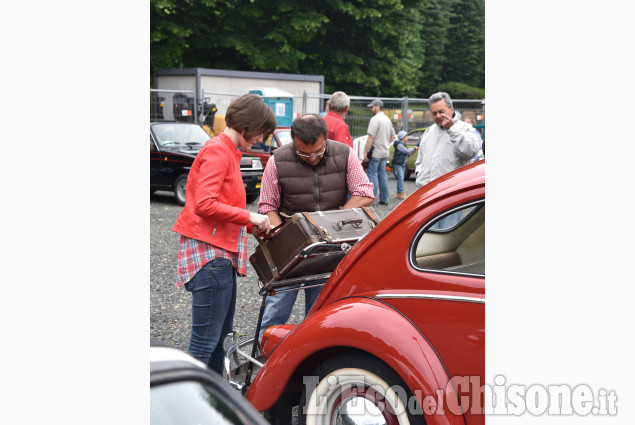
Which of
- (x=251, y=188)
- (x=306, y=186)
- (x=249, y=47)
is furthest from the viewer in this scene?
(x=249, y=47)

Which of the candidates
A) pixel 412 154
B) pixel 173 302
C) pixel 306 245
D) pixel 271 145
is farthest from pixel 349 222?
pixel 412 154

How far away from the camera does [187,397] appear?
67.4 inches

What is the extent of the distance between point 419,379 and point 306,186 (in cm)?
179

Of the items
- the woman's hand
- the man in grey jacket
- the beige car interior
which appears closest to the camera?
the beige car interior

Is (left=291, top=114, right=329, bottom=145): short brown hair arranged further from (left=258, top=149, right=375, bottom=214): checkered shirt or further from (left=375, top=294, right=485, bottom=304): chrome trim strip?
(left=375, top=294, right=485, bottom=304): chrome trim strip

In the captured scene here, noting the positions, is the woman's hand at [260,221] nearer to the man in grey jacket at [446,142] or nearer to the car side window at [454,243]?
the car side window at [454,243]

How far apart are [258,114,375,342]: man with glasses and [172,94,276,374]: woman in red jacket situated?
535 millimetres

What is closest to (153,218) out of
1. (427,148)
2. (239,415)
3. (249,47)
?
(427,148)

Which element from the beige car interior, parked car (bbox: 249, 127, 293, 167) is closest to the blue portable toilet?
parked car (bbox: 249, 127, 293, 167)

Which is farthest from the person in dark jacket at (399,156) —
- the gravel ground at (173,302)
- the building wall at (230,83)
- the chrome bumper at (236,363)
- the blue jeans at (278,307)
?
the chrome bumper at (236,363)

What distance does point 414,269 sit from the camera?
2.80 m

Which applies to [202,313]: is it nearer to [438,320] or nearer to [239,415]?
[438,320]

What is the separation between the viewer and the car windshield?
12.5m

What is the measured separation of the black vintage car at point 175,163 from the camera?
12125mm
